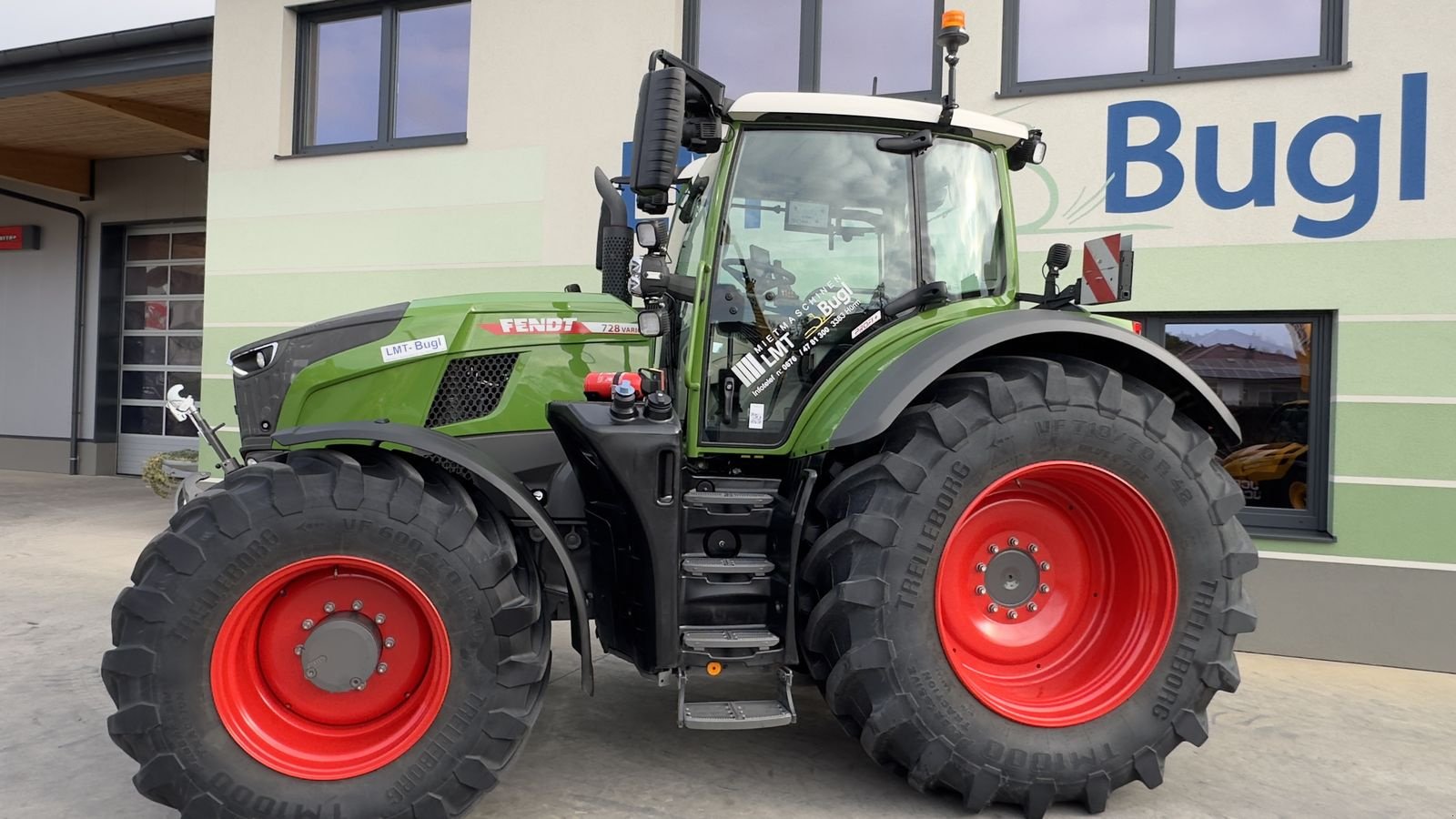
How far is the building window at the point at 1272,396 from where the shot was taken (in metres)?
5.13

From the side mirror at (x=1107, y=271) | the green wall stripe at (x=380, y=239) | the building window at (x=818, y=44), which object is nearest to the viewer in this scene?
the side mirror at (x=1107, y=271)

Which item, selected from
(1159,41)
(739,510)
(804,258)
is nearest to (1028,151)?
(804,258)

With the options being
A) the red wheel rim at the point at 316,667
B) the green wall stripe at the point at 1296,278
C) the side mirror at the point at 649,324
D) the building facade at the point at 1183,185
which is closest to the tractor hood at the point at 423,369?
the side mirror at the point at 649,324

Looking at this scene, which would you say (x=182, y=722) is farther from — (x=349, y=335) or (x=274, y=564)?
(x=349, y=335)

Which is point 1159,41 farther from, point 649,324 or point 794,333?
point 649,324

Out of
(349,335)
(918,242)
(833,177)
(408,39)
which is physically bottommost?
(349,335)

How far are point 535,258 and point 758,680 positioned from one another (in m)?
3.65

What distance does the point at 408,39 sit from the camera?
736 centimetres

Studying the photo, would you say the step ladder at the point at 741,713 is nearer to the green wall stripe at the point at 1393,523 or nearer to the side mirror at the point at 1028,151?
the side mirror at the point at 1028,151

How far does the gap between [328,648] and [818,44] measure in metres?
4.85

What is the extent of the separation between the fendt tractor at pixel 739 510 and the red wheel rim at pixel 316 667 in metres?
0.01

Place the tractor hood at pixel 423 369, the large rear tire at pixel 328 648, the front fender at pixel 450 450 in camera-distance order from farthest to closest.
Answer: the tractor hood at pixel 423 369 < the front fender at pixel 450 450 < the large rear tire at pixel 328 648

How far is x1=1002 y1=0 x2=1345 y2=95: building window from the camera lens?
5.13 m

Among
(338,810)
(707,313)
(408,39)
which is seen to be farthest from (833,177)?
(408,39)
